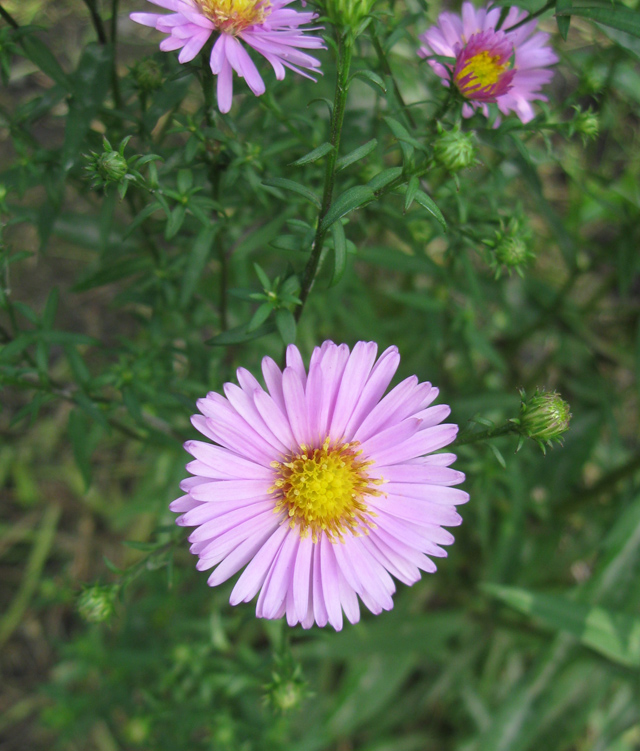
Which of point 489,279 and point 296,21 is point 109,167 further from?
point 489,279

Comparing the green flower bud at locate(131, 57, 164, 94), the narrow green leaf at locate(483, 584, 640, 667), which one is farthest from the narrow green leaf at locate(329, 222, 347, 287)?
the narrow green leaf at locate(483, 584, 640, 667)

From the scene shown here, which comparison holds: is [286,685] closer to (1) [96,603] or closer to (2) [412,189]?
(1) [96,603]

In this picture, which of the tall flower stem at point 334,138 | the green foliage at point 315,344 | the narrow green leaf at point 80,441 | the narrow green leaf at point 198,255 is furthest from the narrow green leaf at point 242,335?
the narrow green leaf at point 80,441

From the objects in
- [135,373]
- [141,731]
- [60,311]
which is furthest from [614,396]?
[60,311]

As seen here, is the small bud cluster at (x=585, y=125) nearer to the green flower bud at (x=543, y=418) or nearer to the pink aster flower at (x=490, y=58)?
the pink aster flower at (x=490, y=58)

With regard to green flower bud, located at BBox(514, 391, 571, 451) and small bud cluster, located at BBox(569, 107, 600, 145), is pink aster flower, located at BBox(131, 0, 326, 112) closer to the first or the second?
small bud cluster, located at BBox(569, 107, 600, 145)

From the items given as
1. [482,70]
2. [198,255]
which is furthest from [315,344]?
[482,70]

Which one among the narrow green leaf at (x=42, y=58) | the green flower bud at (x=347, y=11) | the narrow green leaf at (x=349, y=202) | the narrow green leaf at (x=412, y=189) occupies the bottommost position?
the narrow green leaf at (x=42, y=58)
